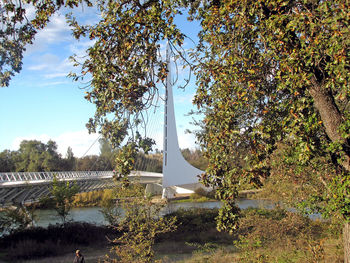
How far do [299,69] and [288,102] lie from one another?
58 cm

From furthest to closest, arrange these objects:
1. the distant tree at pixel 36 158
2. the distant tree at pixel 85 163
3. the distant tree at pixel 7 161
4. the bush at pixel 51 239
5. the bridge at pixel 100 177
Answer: the distant tree at pixel 85 163
the distant tree at pixel 36 158
the distant tree at pixel 7 161
the bridge at pixel 100 177
the bush at pixel 51 239

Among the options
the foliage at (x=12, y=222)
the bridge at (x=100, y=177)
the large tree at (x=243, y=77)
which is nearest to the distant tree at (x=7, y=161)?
the bridge at (x=100, y=177)

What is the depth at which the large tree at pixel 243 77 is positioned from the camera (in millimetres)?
3902

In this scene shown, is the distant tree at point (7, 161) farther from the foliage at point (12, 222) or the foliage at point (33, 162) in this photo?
the foliage at point (12, 222)

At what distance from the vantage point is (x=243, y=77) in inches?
168

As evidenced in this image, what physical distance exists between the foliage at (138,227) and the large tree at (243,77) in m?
4.39

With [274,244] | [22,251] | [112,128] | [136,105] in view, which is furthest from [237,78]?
[22,251]

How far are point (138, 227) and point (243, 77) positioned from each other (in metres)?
5.96

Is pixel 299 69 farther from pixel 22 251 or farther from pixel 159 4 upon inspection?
pixel 22 251

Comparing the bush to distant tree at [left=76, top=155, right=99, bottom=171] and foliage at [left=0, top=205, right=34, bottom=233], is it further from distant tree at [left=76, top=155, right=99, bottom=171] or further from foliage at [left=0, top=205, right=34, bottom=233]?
distant tree at [left=76, top=155, right=99, bottom=171]

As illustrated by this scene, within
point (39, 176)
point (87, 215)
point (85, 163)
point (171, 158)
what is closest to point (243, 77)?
point (39, 176)

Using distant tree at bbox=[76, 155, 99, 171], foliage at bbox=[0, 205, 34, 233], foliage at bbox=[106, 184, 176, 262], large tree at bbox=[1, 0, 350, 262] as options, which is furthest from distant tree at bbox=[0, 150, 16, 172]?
large tree at bbox=[1, 0, 350, 262]

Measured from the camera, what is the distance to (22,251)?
15391 mm

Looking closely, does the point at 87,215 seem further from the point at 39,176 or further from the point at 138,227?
the point at 138,227
